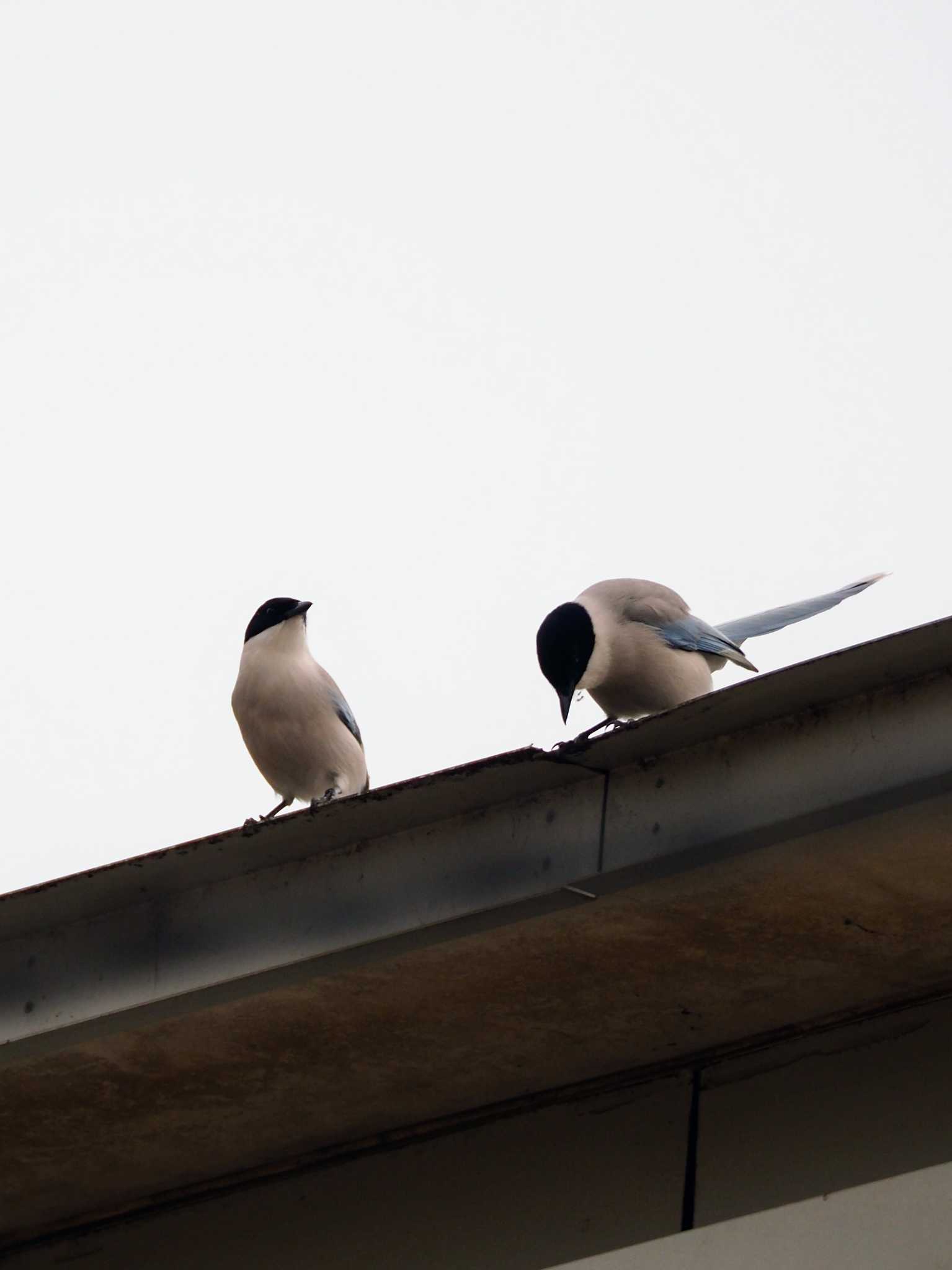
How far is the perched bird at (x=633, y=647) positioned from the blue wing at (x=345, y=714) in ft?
3.01

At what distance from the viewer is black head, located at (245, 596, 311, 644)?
698 centimetres

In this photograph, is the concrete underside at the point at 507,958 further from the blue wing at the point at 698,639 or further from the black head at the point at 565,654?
the blue wing at the point at 698,639

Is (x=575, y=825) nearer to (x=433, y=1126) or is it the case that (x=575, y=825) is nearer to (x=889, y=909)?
(x=889, y=909)

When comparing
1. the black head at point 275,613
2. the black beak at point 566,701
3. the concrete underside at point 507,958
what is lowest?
the concrete underside at point 507,958

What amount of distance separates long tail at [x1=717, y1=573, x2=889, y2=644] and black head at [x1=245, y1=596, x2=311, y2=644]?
59.1 inches

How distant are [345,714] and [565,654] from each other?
106cm

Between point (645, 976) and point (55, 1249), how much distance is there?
6.13 feet

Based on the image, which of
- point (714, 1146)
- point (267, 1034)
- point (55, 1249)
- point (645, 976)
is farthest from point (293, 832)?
point (55, 1249)

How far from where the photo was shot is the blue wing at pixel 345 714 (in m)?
6.80

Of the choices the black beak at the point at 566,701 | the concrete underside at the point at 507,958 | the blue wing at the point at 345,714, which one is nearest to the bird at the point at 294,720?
the blue wing at the point at 345,714

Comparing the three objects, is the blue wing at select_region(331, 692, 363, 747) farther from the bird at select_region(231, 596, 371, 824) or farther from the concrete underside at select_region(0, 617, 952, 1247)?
the concrete underside at select_region(0, 617, 952, 1247)

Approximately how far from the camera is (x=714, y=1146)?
423cm

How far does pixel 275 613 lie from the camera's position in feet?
23.0

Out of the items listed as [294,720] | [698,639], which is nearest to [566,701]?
[698,639]
